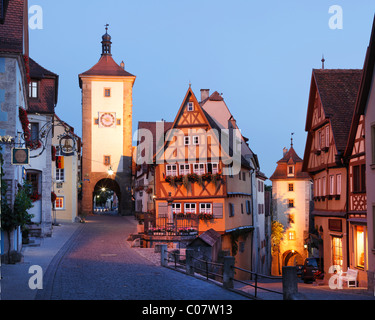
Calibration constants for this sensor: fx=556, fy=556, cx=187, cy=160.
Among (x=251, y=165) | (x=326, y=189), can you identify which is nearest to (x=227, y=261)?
(x=326, y=189)

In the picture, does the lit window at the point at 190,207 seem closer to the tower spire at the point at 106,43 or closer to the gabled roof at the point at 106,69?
the gabled roof at the point at 106,69

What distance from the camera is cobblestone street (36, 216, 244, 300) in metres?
14.2

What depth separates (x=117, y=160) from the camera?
61.7 meters

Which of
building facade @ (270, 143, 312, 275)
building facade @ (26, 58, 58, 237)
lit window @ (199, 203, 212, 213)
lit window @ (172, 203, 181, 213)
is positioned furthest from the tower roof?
lit window @ (199, 203, 212, 213)

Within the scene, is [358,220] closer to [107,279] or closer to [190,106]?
[107,279]

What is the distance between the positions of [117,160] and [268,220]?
705 inches

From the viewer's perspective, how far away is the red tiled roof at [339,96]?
2756cm

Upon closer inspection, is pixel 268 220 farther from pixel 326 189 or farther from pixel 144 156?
pixel 326 189

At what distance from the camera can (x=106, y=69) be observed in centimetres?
6344

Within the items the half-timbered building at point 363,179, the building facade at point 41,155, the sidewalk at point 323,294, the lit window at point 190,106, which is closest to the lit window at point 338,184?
the half-timbered building at point 363,179

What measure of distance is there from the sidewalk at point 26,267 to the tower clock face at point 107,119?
28316 millimetres

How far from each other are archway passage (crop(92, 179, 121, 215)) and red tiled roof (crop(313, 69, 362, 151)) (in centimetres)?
3876

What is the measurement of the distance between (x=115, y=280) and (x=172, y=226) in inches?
635

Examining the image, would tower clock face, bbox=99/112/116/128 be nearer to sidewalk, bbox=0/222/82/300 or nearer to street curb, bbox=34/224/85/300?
sidewalk, bbox=0/222/82/300
